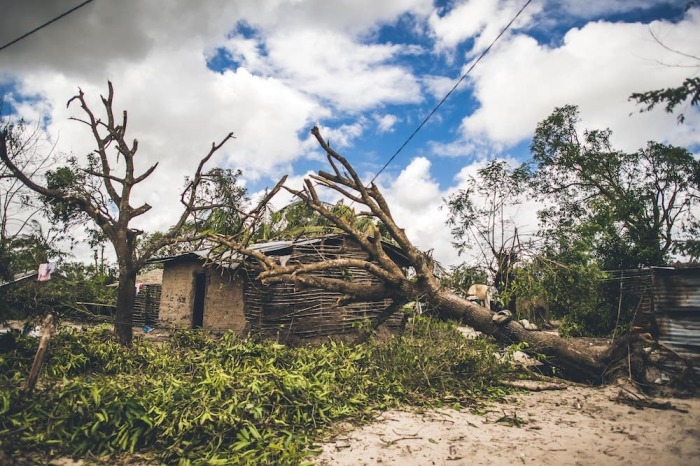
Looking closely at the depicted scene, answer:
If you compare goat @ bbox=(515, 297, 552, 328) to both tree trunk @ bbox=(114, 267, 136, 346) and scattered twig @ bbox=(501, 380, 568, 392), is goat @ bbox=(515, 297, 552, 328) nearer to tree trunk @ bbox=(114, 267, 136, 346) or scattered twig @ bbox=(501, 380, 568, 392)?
scattered twig @ bbox=(501, 380, 568, 392)

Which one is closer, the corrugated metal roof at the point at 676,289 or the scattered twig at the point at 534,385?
the scattered twig at the point at 534,385

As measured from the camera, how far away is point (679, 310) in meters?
6.51

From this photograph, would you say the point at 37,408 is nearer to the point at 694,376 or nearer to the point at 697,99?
the point at 697,99

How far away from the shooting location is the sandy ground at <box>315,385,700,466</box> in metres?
3.71

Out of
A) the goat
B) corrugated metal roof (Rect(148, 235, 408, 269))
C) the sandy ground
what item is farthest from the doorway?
the goat

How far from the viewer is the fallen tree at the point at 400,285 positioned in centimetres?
681

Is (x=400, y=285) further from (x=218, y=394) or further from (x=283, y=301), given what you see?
(x=218, y=394)

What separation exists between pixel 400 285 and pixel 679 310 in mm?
4729

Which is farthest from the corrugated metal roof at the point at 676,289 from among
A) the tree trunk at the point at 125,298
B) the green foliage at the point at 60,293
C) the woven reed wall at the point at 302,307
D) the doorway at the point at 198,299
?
the doorway at the point at 198,299

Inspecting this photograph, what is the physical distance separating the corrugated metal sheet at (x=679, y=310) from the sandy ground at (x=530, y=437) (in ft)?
4.01

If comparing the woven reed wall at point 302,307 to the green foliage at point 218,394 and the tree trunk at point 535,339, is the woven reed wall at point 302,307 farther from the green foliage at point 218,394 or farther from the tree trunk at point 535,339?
the green foliage at point 218,394

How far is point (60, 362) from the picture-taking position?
619 cm

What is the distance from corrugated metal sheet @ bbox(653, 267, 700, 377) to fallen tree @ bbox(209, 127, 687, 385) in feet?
2.99

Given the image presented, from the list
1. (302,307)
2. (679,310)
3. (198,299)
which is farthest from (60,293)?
(679,310)
